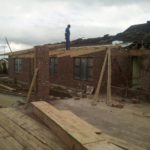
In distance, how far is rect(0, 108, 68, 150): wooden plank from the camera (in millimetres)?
6254

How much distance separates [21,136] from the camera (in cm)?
675

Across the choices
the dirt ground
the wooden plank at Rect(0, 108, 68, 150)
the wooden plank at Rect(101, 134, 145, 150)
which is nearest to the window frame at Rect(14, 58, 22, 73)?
the dirt ground

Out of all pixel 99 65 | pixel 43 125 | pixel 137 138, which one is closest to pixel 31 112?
pixel 43 125

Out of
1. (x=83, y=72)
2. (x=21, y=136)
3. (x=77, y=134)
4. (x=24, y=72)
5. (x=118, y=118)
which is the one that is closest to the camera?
(x=77, y=134)

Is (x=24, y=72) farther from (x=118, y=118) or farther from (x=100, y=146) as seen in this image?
(x=100, y=146)

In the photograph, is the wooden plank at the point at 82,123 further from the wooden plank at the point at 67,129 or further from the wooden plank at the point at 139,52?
the wooden plank at the point at 139,52

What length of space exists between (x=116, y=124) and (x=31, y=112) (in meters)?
2.81

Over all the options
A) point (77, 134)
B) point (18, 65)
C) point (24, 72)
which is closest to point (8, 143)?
point (77, 134)

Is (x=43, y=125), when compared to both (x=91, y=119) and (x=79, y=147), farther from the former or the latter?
(x=79, y=147)

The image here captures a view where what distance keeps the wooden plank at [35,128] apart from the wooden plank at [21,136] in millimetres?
115

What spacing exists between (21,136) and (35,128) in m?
0.65

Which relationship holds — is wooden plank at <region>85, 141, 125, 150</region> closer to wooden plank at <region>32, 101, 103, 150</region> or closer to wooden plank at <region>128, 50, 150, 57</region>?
wooden plank at <region>32, 101, 103, 150</region>

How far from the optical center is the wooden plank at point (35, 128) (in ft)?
20.5

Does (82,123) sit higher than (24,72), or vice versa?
(82,123)
